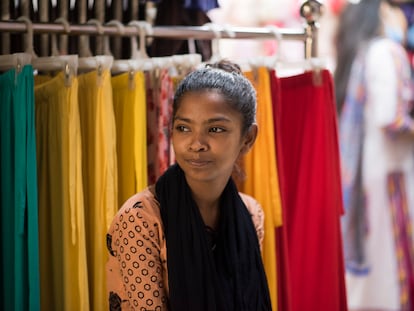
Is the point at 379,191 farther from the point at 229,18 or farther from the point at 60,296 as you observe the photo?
the point at 60,296

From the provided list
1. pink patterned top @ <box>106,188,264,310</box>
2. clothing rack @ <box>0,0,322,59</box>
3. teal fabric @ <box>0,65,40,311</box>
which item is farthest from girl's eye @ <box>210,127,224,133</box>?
clothing rack @ <box>0,0,322,59</box>

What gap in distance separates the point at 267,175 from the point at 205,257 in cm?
55

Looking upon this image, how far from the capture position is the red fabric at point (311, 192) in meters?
2.10

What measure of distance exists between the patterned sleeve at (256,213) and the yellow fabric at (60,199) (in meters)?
0.49

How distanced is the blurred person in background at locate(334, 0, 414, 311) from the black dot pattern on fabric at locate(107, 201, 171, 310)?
2398mm

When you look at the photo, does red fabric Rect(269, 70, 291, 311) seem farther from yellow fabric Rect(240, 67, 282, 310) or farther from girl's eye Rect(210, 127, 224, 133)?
girl's eye Rect(210, 127, 224, 133)

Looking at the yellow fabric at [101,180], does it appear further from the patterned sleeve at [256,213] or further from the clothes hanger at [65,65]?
the patterned sleeve at [256,213]

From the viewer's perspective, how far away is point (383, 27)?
3637 mm

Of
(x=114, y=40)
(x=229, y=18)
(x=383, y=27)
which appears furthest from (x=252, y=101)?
(x=383, y=27)

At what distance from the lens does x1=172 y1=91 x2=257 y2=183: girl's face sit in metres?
1.51

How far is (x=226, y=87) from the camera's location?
153cm

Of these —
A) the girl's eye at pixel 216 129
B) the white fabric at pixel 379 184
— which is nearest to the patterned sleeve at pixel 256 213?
the girl's eye at pixel 216 129

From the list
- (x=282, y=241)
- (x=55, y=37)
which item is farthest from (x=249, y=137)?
(x=55, y=37)

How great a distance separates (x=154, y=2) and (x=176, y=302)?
46.1 inches
